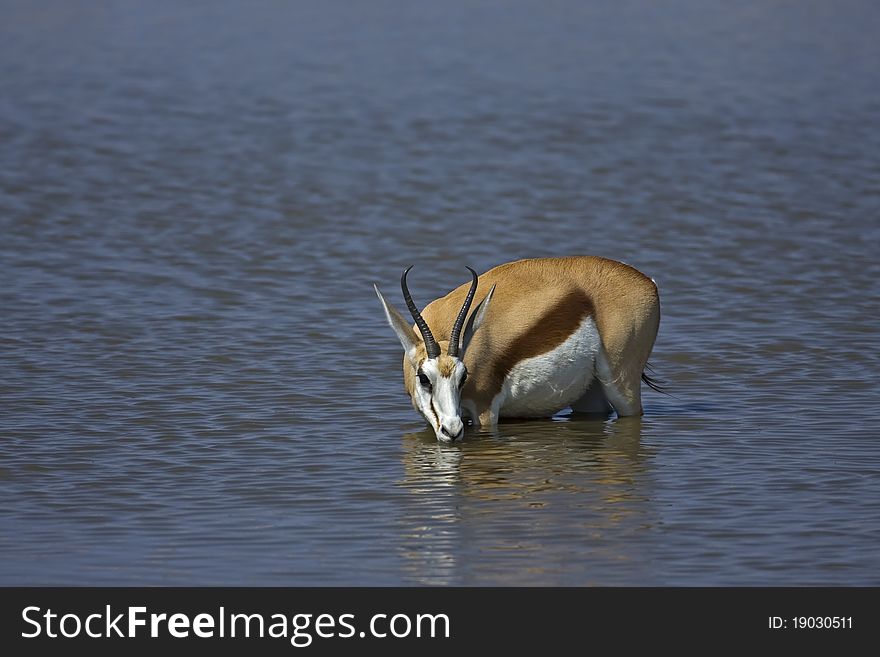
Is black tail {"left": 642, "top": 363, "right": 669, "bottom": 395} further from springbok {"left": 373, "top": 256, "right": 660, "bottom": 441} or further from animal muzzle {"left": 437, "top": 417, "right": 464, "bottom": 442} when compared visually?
animal muzzle {"left": 437, "top": 417, "right": 464, "bottom": 442}

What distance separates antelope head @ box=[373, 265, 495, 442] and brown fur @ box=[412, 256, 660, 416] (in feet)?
0.38

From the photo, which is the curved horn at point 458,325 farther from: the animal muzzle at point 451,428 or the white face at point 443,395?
the animal muzzle at point 451,428

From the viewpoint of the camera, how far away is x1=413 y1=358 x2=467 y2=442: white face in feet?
36.3

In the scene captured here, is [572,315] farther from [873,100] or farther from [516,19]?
[516,19]

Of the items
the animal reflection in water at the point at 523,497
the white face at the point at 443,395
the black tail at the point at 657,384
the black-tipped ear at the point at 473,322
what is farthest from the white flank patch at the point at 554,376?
the black tail at the point at 657,384

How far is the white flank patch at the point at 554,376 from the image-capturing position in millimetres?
11578

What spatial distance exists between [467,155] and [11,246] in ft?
26.2

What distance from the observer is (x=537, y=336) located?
11562 millimetres

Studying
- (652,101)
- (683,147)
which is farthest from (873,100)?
(683,147)

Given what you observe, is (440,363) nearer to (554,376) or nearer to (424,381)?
(424,381)

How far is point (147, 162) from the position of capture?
943 inches

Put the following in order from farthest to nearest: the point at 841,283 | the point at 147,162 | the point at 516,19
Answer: the point at 516,19 → the point at 147,162 → the point at 841,283

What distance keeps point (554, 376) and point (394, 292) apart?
5.26 m

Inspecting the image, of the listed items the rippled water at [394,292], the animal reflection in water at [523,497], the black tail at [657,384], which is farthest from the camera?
the black tail at [657,384]
